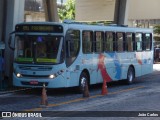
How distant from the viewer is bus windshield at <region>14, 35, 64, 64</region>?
60.5ft

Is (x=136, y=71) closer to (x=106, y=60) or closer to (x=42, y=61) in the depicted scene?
(x=106, y=60)

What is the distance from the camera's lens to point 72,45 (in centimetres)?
1884

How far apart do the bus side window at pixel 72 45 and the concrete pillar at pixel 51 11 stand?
51.7 ft

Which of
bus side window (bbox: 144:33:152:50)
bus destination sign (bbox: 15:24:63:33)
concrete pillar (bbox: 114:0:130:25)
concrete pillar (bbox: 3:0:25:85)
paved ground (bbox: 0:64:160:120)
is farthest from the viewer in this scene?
concrete pillar (bbox: 114:0:130:25)

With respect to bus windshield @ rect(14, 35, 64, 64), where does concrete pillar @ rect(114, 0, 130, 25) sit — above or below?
above

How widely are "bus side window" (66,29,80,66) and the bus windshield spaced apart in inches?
11.3

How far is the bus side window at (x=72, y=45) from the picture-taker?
18625 millimetres

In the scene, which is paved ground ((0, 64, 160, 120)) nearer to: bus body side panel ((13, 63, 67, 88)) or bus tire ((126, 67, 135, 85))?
bus body side panel ((13, 63, 67, 88))

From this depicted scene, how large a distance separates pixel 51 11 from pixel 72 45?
16811mm

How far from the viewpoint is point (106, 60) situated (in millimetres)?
Answer: 21812

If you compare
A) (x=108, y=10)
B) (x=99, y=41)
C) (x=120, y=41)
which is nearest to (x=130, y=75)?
(x=120, y=41)

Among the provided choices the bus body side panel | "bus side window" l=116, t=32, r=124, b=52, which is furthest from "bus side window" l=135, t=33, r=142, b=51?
the bus body side panel

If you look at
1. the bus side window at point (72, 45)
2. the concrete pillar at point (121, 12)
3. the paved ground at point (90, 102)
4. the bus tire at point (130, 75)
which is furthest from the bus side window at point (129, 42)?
the concrete pillar at point (121, 12)

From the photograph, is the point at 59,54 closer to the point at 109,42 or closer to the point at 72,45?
the point at 72,45
